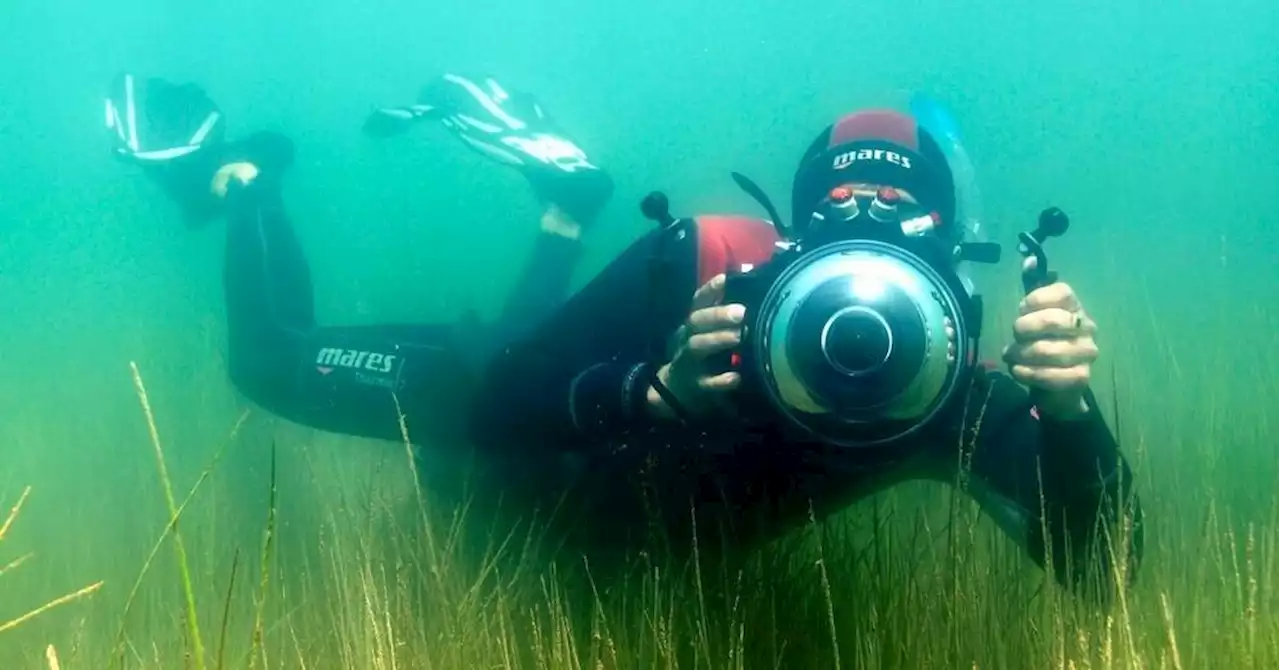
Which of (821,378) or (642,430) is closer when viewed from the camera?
(821,378)

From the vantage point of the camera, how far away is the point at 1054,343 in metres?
1.72

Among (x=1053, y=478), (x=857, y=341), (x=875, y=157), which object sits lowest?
(x=1053, y=478)

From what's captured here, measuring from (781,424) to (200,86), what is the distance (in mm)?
5492

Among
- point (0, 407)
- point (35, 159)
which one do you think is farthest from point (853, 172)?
point (35, 159)

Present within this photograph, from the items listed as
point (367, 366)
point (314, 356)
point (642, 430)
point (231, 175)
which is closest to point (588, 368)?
point (642, 430)

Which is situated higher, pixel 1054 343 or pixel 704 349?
pixel 1054 343

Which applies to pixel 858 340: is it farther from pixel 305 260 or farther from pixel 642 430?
pixel 305 260

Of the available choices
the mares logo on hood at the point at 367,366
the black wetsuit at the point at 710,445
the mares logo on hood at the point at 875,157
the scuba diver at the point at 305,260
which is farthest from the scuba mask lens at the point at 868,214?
the mares logo on hood at the point at 367,366

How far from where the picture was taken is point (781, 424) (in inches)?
65.2

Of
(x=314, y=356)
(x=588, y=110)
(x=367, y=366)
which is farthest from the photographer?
(x=588, y=110)

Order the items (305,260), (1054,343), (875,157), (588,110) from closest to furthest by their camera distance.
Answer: (1054,343)
(875,157)
(305,260)
(588,110)

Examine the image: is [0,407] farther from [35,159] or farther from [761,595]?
[35,159]

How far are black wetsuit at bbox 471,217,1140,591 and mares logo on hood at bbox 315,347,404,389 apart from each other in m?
0.65

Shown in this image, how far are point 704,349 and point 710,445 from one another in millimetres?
327
